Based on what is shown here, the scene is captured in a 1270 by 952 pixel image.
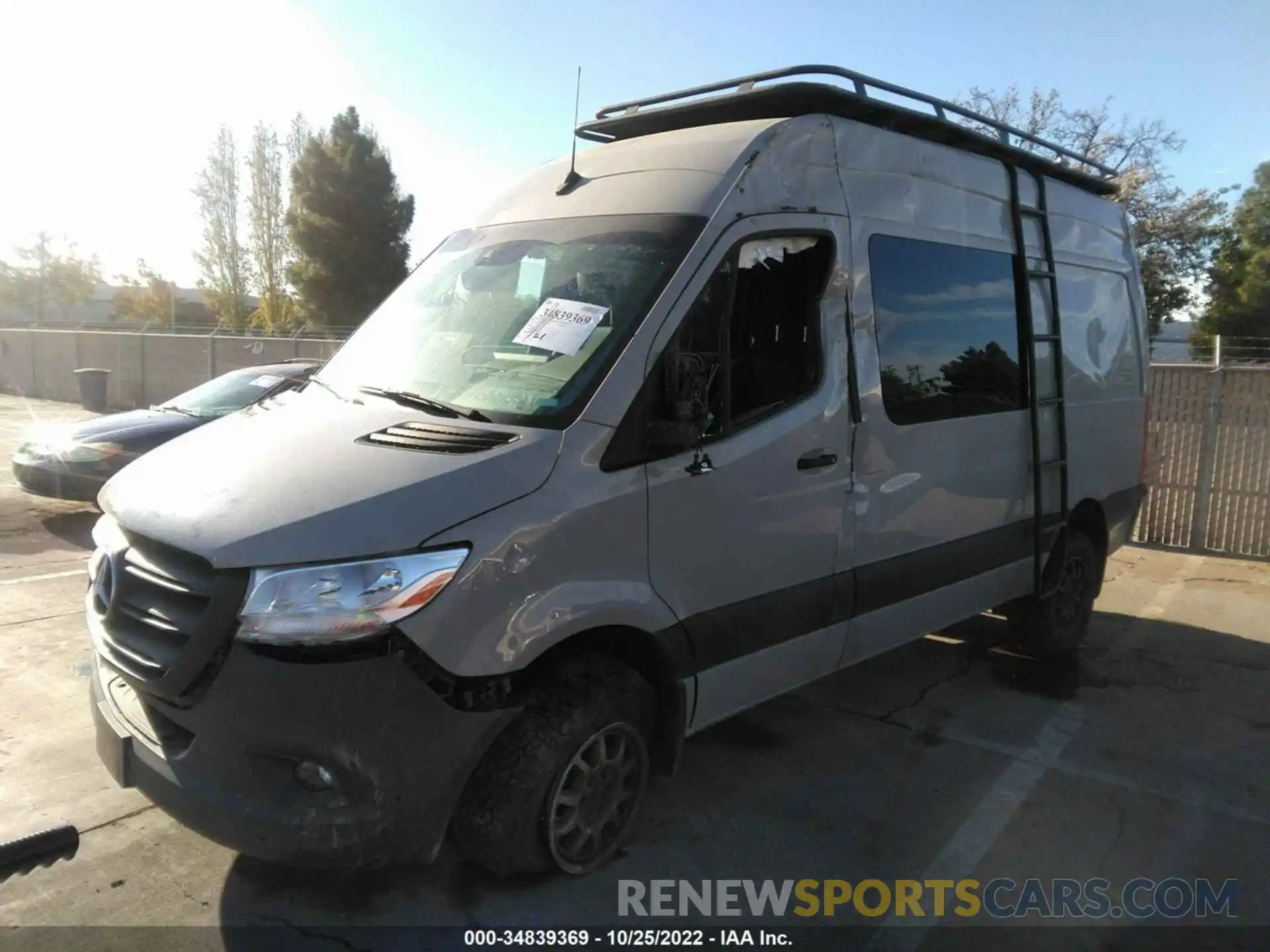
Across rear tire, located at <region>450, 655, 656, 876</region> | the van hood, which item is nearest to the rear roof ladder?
rear tire, located at <region>450, 655, 656, 876</region>

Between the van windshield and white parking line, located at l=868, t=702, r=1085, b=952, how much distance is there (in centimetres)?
208

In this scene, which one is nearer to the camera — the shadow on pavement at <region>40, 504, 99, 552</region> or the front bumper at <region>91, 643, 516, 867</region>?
the front bumper at <region>91, 643, 516, 867</region>

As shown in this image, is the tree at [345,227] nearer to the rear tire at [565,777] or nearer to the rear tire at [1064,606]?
the rear tire at [1064,606]

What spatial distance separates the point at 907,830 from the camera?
3.84 meters

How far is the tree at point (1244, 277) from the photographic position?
3183 cm

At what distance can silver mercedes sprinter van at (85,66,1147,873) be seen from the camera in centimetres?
266

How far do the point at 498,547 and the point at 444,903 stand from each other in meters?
1.34

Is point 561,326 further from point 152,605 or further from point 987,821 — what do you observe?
point 987,821

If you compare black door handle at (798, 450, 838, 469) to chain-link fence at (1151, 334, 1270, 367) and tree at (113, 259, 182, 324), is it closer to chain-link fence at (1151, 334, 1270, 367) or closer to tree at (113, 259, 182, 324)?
chain-link fence at (1151, 334, 1270, 367)

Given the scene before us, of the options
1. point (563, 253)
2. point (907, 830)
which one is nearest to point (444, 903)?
point (907, 830)

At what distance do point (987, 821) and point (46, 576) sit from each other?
22.4 ft

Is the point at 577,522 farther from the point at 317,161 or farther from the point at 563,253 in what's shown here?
the point at 317,161

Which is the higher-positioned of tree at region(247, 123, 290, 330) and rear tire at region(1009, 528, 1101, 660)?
tree at region(247, 123, 290, 330)

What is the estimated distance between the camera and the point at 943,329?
15.4 feet
